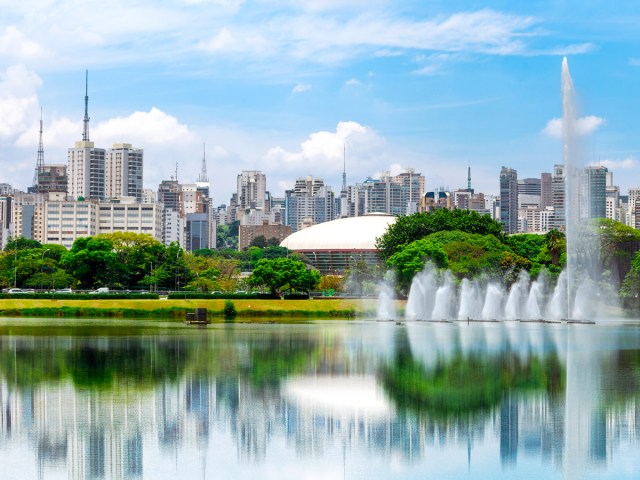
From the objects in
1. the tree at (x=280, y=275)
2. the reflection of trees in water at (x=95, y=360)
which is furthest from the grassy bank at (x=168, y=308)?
the reflection of trees in water at (x=95, y=360)

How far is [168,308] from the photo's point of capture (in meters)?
88.9

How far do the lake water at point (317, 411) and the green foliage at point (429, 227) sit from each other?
6606 centimetres

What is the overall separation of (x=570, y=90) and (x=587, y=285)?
942 inches

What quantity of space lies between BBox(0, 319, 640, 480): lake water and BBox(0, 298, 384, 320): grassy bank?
35.1m

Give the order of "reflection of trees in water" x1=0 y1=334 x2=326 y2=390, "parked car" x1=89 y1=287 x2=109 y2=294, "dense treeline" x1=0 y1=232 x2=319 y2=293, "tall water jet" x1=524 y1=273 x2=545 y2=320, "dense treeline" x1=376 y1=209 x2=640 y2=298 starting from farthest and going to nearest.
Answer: "dense treeline" x1=0 y1=232 x2=319 y2=293 < "parked car" x1=89 y1=287 x2=109 y2=294 < "dense treeline" x1=376 y1=209 x2=640 y2=298 < "tall water jet" x1=524 y1=273 x2=545 y2=320 < "reflection of trees in water" x1=0 y1=334 x2=326 y2=390

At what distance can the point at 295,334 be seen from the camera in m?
58.8

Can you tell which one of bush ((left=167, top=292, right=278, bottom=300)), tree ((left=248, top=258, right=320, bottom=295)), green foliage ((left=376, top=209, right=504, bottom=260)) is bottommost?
bush ((left=167, top=292, right=278, bottom=300))

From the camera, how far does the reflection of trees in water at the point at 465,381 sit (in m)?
29.9

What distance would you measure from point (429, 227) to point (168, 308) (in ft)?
124

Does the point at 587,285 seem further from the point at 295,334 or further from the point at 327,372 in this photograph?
the point at 327,372

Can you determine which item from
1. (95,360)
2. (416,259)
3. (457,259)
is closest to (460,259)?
(457,259)

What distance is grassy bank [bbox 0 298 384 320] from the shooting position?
84938 mm

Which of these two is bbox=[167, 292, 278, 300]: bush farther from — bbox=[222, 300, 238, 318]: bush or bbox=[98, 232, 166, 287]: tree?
bbox=[98, 232, 166, 287]: tree

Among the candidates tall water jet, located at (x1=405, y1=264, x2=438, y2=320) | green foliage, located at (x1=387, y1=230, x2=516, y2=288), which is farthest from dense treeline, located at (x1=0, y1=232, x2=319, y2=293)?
tall water jet, located at (x1=405, y1=264, x2=438, y2=320)
